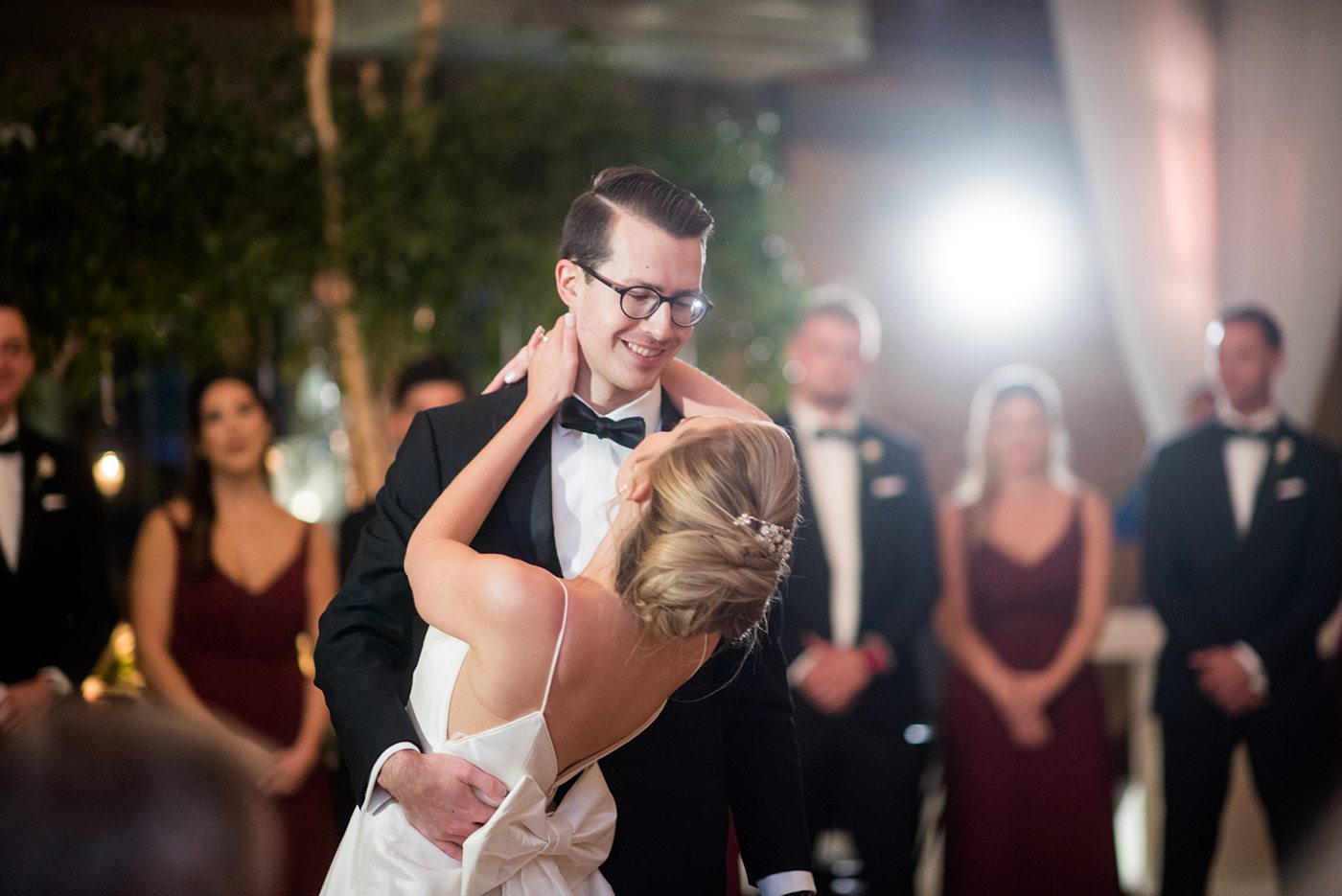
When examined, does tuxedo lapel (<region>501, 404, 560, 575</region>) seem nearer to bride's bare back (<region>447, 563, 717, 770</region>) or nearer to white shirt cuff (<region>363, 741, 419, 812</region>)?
bride's bare back (<region>447, 563, 717, 770</region>)

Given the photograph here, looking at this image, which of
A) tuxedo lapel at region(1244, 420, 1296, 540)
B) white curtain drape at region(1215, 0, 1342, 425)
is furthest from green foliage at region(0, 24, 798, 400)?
white curtain drape at region(1215, 0, 1342, 425)

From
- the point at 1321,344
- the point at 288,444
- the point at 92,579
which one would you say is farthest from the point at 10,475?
the point at 1321,344

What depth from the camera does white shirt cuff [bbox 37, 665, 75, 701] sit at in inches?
127

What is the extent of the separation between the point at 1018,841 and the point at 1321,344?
117 inches

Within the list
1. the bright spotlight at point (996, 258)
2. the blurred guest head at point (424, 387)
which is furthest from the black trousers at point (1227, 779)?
the bright spotlight at point (996, 258)

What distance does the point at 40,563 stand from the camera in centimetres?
328

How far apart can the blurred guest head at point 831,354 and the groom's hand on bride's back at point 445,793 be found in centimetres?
247

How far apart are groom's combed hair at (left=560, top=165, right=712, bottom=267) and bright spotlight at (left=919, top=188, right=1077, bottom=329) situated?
230 inches

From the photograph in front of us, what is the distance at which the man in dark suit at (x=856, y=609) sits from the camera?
3830 millimetres

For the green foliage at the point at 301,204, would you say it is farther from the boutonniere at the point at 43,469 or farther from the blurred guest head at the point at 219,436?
the boutonniere at the point at 43,469

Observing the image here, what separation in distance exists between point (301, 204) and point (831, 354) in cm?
168

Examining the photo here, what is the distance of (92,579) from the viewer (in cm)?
337

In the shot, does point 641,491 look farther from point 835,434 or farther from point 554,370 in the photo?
point 835,434

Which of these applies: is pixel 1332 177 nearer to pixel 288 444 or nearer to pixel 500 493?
pixel 288 444
